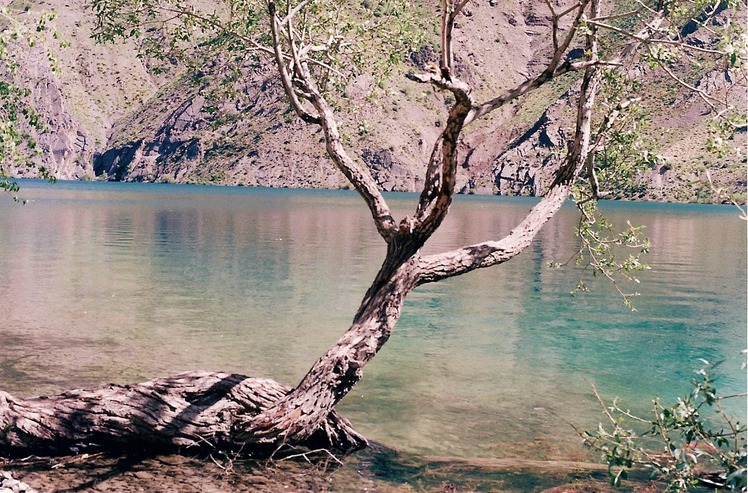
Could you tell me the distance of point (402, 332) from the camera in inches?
825

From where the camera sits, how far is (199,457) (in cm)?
976

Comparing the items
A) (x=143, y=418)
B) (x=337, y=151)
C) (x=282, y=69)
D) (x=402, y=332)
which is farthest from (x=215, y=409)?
(x=402, y=332)

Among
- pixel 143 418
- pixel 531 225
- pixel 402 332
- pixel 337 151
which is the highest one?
pixel 337 151

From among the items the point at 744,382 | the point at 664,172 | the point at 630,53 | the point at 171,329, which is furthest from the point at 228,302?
the point at 664,172

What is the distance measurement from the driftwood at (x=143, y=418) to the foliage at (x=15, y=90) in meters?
2.73

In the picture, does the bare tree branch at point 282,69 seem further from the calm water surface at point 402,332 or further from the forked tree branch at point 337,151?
the calm water surface at point 402,332

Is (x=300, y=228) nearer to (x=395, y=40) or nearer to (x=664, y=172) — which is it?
(x=395, y=40)

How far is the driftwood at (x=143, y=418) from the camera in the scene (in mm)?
9602

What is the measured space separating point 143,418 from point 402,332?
11.8 m

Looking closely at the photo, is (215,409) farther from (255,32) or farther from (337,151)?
(255,32)

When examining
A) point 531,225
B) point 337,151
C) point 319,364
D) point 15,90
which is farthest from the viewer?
point 531,225

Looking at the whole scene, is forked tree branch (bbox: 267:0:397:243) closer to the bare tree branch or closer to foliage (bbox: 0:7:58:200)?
the bare tree branch

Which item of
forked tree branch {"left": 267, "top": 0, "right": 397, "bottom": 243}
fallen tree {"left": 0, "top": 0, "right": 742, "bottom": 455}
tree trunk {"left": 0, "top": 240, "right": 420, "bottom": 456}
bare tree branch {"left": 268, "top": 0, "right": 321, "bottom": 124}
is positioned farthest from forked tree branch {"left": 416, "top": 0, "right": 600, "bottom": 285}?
bare tree branch {"left": 268, "top": 0, "right": 321, "bottom": 124}

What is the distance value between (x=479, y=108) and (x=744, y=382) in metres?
10.9
